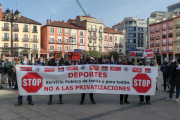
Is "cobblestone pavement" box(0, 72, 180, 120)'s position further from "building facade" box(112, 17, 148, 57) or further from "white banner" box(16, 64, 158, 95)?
"building facade" box(112, 17, 148, 57)

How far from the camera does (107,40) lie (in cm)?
6538

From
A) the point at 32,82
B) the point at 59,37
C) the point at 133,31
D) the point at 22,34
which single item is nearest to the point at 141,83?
the point at 32,82

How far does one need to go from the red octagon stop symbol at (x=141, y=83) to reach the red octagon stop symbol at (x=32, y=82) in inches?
142

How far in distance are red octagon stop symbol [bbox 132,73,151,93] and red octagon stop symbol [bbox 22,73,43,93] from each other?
361 cm

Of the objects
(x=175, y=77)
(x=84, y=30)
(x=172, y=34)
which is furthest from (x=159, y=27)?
(x=175, y=77)

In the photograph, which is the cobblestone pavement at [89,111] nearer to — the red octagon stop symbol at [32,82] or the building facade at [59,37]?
the red octagon stop symbol at [32,82]

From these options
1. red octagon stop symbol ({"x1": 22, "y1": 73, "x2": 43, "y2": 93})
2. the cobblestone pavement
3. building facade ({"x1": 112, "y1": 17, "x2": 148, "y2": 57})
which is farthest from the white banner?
building facade ({"x1": 112, "y1": 17, "x2": 148, "y2": 57})

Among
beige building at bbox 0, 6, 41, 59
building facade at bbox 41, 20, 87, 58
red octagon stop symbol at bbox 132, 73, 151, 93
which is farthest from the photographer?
building facade at bbox 41, 20, 87, 58

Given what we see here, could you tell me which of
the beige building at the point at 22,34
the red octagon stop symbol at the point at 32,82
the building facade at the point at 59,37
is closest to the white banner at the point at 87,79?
the red octagon stop symbol at the point at 32,82

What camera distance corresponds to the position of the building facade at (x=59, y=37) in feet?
174

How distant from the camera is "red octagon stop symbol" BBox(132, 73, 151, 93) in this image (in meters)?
6.73

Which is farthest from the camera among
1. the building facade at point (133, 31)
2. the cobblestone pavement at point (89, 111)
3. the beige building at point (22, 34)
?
the building facade at point (133, 31)

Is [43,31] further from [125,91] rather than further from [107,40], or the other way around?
[125,91]

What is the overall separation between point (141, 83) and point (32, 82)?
4163mm
